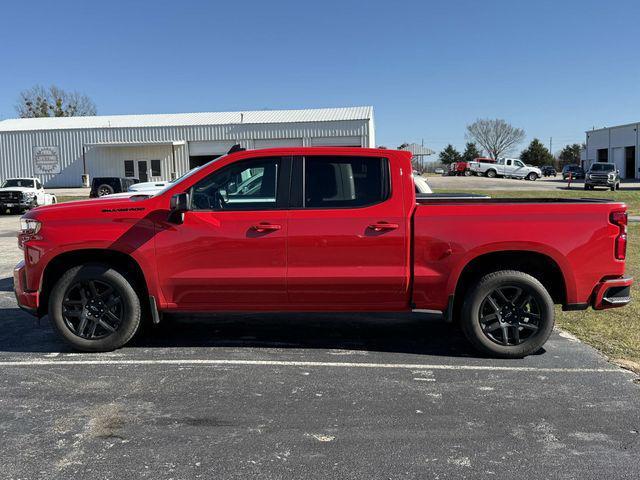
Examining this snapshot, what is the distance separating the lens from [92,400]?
4344mm

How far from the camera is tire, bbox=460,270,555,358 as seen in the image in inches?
206

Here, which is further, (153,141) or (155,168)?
(155,168)

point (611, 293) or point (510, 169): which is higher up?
point (510, 169)

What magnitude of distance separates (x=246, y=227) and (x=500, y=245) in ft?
7.39

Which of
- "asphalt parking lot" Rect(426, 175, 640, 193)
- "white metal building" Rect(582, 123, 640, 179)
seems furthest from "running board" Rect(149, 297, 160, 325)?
"white metal building" Rect(582, 123, 640, 179)

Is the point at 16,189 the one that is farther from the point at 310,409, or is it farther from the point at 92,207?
the point at 310,409

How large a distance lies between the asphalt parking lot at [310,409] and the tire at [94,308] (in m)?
0.18

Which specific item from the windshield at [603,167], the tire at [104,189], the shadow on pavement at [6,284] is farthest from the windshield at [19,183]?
the windshield at [603,167]

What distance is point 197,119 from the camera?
50.5 m

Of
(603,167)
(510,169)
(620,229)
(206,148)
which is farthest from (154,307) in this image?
(510,169)

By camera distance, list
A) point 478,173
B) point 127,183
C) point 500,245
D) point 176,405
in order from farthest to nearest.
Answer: point 478,173
point 127,183
point 500,245
point 176,405

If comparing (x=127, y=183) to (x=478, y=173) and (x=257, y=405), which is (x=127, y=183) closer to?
(x=257, y=405)

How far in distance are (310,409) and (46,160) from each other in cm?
5041

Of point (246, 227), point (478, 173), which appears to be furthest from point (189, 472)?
point (478, 173)
